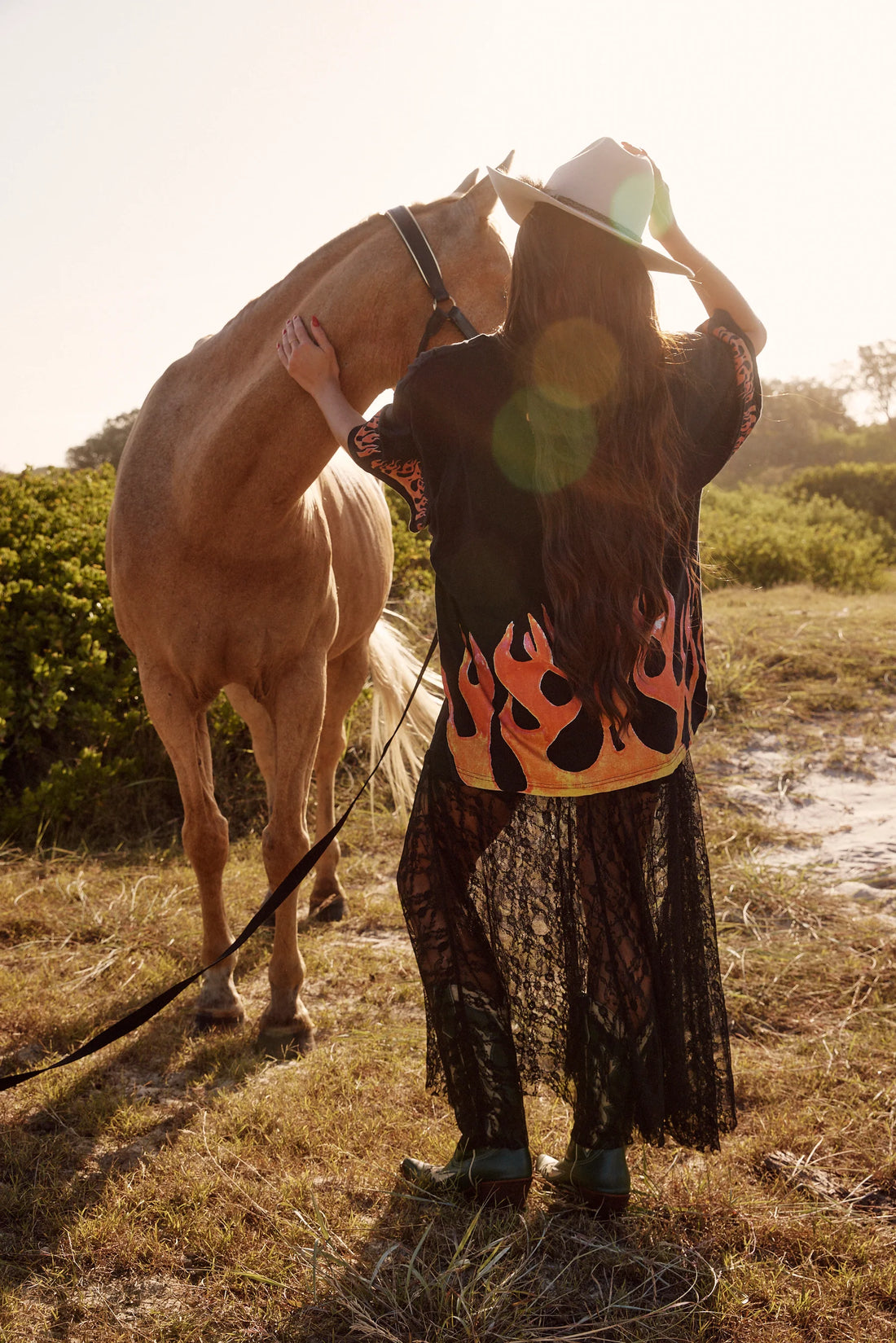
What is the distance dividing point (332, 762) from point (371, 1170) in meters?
2.31

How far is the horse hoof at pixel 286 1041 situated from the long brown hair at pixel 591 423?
5.67 feet

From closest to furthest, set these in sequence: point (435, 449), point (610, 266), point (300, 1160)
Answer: point (610, 266) → point (435, 449) → point (300, 1160)

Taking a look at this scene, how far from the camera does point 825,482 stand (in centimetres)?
1788

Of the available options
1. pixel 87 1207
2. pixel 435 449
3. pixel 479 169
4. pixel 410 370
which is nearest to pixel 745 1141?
pixel 87 1207

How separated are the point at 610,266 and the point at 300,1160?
209cm

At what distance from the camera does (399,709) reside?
4.85m

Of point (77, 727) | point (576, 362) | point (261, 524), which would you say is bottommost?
point (77, 727)

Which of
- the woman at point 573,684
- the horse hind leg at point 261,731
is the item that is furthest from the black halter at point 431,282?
the horse hind leg at point 261,731

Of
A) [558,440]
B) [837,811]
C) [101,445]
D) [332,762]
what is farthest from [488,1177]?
[101,445]

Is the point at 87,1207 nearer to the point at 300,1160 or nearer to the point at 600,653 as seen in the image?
the point at 300,1160

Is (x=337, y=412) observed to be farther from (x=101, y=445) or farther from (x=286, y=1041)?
(x=101, y=445)

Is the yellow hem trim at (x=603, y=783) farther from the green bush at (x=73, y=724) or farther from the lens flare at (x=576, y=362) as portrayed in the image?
the green bush at (x=73, y=724)

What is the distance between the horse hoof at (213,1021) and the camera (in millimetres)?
2930

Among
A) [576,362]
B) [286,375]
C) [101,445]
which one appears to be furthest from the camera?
[101,445]
